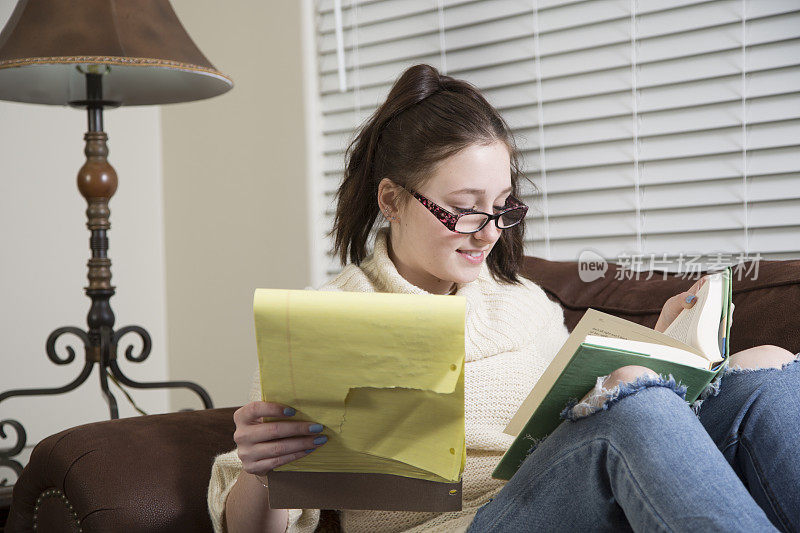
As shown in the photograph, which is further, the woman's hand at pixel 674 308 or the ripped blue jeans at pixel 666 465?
the woman's hand at pixel 674 308

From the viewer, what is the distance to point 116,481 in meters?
1.10

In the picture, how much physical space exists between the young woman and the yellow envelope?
45 millimetres

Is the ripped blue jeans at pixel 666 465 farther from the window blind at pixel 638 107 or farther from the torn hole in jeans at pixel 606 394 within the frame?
the window blind at pixel 638 107

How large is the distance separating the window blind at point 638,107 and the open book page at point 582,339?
76cm

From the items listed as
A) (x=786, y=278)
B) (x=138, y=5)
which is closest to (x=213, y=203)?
(x=138, y=5)

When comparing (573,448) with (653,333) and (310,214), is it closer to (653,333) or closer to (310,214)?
(653,333)

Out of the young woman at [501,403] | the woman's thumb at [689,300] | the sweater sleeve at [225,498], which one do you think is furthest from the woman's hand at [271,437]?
the woman's thumb at [689,300]

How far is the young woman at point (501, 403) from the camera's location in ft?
2.62

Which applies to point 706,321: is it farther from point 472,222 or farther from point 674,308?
point 472,222

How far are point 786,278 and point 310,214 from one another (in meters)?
1.30

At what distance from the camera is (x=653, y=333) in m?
0.95

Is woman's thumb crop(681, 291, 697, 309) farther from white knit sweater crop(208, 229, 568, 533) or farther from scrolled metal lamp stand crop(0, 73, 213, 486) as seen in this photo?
scrolled metal lamp stand crop(0, 73, 213, 486)

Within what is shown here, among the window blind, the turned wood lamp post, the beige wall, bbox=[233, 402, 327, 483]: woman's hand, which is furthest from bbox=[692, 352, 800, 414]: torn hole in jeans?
the beige wall

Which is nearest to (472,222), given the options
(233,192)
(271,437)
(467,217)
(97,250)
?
(467,217)
